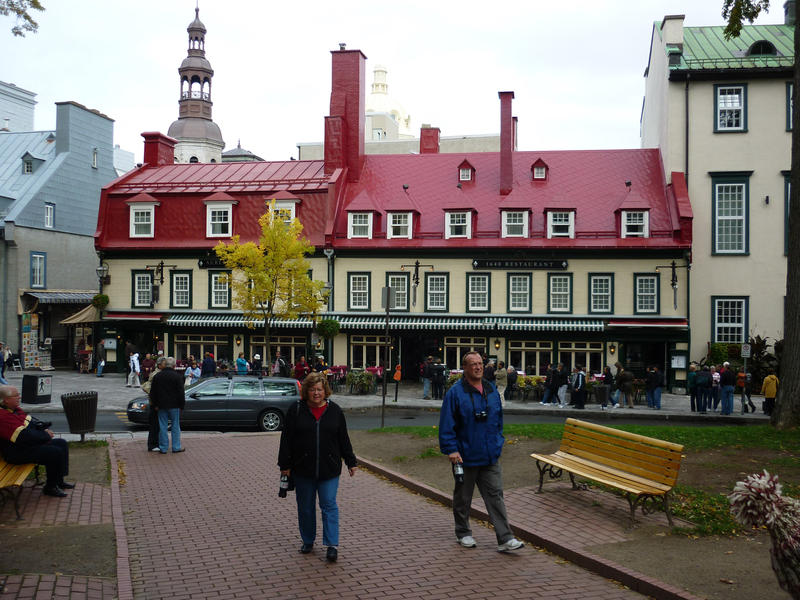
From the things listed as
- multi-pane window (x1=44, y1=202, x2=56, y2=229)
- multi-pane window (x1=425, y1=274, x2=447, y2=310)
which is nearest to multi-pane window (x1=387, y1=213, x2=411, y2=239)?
multi-pane window (x1=425, y1=274, x2=447, y2=310)

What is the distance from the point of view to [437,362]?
2684 centimetres

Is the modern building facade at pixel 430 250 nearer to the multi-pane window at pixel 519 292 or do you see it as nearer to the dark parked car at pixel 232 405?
the multi-pane window at pixel 519 292

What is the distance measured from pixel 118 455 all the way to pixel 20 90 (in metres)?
51.5

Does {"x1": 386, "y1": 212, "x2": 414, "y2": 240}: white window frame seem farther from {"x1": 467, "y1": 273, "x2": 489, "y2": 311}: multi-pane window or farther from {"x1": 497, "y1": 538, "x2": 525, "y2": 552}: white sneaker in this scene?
{"x1": 497, "y1": 538, "x2": 525, "y2": 552}: white sneaker

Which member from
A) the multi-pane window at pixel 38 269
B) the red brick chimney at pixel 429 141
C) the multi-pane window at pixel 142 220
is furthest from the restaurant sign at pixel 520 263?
the multi-pane window at pixel 38 269

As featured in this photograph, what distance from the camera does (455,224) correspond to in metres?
31.8

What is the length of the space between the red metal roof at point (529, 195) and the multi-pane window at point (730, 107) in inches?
136

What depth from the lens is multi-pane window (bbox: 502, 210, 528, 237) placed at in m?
31.3

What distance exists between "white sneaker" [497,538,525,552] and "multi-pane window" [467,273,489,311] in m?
23.8

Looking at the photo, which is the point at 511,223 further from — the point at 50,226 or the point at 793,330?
the point at 50,226

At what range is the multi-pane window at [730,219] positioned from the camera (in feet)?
99.0

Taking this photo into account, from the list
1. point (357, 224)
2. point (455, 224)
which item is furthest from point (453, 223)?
point (357, 224)

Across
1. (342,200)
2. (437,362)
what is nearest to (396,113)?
(342,200)

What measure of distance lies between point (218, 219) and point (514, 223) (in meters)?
13.9
